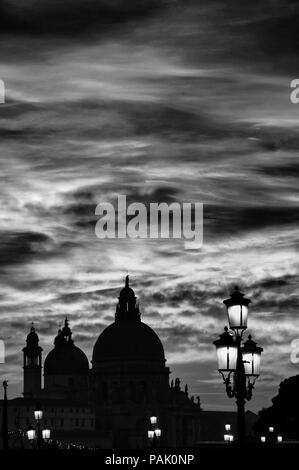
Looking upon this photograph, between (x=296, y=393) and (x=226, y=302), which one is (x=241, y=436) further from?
(x=296, y=393)
